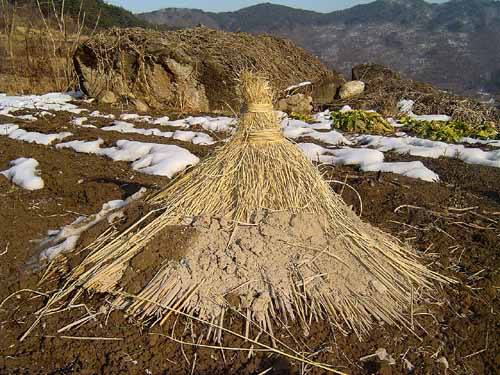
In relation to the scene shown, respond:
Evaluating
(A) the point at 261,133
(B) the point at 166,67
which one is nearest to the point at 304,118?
(B) the point at 166,67

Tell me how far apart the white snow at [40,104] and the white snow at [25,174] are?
4.05 meters

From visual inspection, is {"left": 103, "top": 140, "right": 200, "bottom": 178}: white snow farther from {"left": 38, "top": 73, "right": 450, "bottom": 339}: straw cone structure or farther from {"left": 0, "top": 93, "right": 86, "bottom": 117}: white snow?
{"left": 0, "top": 93, "right": 86, "bottom": 117}: white snow

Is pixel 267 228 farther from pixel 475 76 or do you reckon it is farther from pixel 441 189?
pixel 475 76

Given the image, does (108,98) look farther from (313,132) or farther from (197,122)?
(313,132)

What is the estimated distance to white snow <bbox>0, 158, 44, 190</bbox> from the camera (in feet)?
15.1

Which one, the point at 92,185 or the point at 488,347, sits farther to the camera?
the point at 92,185

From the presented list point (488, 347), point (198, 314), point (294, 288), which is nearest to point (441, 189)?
point (488, 347)

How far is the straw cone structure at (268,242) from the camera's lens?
247 centimetres

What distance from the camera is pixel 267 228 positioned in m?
2.63

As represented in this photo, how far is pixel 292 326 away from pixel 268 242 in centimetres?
48

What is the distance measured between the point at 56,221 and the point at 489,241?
137 inches

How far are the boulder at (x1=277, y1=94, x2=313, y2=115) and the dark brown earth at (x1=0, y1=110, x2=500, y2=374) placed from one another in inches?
248

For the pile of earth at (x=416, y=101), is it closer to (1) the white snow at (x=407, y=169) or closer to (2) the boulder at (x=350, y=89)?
(2) the boulder at (x=350, y=89)

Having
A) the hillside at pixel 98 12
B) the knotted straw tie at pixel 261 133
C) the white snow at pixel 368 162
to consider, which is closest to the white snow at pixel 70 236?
the knotted straw tie at pixel 261 133
